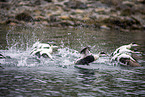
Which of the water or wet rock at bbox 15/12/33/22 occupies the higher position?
wet rock at bbox 15/12/33/22

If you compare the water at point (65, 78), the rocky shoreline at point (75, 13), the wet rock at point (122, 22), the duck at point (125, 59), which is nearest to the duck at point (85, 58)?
the water at point (65, 78)

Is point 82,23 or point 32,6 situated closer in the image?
point 82,23

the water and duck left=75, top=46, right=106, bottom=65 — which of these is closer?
the water

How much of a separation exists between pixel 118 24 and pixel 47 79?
31.2 m

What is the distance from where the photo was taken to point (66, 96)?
30.9 ft

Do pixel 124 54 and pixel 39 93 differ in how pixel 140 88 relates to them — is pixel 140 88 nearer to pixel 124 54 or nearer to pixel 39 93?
pixel 39 93

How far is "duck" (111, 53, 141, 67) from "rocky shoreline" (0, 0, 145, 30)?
76.0 feet

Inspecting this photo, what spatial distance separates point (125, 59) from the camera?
15062 mm

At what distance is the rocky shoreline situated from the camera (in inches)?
1583

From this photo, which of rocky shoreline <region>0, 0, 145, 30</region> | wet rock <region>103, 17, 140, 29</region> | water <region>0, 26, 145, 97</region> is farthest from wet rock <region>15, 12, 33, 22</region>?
water <region>0, 26, 145, 97</region>

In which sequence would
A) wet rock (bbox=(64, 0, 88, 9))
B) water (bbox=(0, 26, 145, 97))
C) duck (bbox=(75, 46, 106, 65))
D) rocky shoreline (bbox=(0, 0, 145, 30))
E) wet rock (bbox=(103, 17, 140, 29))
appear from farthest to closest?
1. wet rock (bbox=(64, 0, 88, 9))
2. wet rock (bbox=(103, 17, 140, 29))
3. rocky shoreline (bbox=(0, 0, 145, 30))
4. duck (bbox=(75, 46, 106, 65))
5. water (bbox=(0, 26, 145, 97))

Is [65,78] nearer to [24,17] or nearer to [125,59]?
[125,59]

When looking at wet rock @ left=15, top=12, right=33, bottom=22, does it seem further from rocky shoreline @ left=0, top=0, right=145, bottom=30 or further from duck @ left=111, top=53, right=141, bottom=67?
duck @ left=111, top=53, right=141, bottom=67

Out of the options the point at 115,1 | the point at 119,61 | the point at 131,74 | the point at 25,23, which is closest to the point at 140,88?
the point at 131,74
